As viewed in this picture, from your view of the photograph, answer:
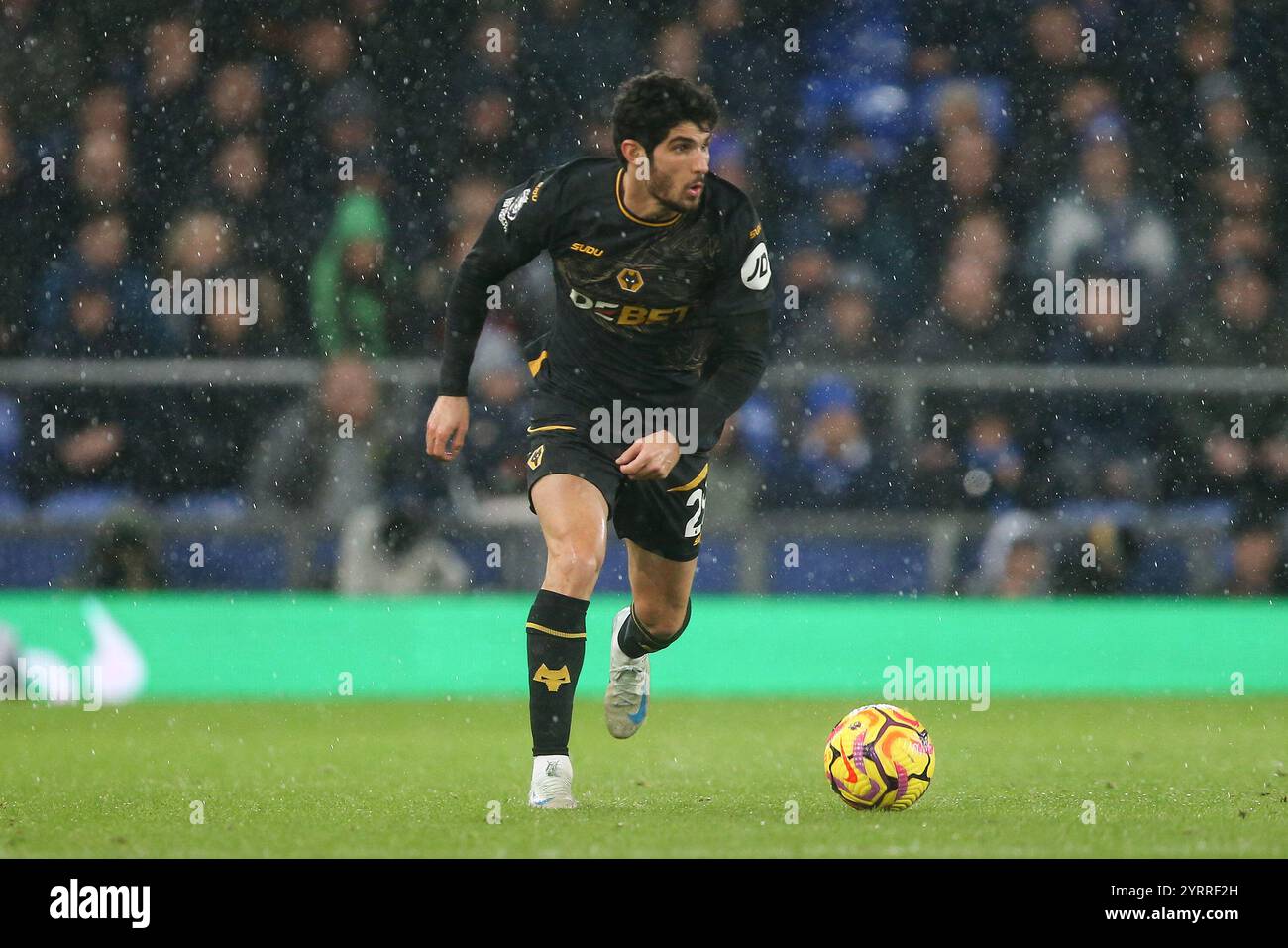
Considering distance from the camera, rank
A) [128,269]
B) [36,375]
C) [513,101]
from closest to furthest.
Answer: [36,375] < [128,269] < [513,101]

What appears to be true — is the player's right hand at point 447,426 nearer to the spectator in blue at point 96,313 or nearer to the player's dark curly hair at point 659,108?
the player's dark curly hair at point 659,108

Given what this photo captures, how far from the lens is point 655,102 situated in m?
5.92

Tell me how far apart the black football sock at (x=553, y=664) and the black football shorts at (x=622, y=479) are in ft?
1.28

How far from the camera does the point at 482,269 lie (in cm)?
620

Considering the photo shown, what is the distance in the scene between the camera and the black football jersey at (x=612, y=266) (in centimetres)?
616

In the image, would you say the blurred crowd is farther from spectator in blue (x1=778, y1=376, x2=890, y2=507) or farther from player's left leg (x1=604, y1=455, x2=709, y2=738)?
player's left leg (x1=604, y1=455, x2=709, y2=738)

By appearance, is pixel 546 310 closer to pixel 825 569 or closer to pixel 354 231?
pixel 354 231

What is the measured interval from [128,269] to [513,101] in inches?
107

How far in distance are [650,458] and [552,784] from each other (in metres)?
0.99

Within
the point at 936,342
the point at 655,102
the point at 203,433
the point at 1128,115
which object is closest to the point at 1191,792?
the point at 655,102

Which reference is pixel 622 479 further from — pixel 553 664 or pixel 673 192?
pixel 673 192

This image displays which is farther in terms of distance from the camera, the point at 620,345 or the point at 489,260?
the point at 620,345

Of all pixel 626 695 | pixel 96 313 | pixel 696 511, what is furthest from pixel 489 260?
pixel 96 313

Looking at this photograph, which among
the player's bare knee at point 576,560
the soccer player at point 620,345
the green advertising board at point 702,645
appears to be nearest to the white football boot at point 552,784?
the soccer player at point 620,345
